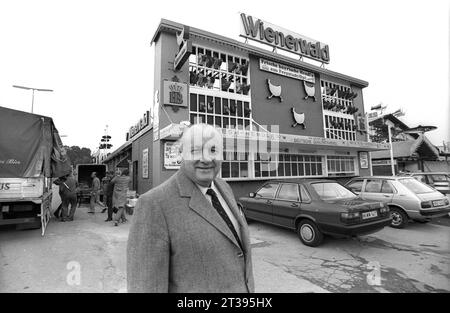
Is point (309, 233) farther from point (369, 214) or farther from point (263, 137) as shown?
point (263, 137)

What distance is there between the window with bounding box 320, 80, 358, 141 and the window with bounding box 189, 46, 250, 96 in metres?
6.44

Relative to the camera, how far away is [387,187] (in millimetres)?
7844

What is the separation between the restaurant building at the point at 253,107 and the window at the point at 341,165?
69mm

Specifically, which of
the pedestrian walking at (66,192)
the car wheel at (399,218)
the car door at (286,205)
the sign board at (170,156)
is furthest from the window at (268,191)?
the pedestrian walking at (66,192)

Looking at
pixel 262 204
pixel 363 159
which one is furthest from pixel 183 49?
pixel 363 159

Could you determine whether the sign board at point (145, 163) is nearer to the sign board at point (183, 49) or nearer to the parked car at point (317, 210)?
the sign board at point (183, 49)

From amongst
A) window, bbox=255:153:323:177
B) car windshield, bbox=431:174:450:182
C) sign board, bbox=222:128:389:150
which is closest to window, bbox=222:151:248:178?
window, bbox=255:153:323:177

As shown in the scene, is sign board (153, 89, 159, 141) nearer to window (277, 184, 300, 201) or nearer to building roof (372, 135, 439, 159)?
window (277, 184, 300, 201)

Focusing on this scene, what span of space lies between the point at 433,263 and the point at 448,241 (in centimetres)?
223

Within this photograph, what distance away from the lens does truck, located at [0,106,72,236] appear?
19.6 feet

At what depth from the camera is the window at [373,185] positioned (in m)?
8.09

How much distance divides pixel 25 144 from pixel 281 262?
7336mm
